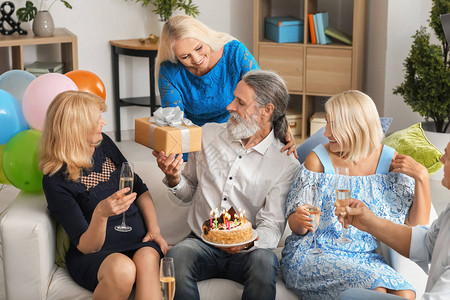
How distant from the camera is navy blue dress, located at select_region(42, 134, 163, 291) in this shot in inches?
101

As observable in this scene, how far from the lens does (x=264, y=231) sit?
266cm

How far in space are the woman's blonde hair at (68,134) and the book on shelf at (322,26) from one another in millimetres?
3259

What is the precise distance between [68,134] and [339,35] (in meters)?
3.45

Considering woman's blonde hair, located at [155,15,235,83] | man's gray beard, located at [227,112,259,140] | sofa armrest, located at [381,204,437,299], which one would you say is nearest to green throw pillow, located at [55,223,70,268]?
man's gray beard, located at [227,112,259,140]

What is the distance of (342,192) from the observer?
7.66ft

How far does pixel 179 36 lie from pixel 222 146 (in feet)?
2.04

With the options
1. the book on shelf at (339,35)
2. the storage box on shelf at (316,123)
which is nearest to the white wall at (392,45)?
the book on shelf at (339,35)

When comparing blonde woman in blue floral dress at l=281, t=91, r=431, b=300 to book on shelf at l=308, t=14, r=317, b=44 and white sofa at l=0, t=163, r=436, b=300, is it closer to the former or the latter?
white sofa at l=0, t=163, r=436, b=300

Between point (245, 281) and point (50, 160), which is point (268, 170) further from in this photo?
point (50, 160)

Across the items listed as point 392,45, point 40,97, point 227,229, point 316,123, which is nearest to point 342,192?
point 227,229

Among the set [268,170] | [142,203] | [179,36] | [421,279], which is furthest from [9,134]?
[421,279]

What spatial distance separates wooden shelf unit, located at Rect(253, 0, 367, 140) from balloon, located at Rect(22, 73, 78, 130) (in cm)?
294

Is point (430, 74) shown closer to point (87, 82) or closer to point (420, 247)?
point (87, 82)

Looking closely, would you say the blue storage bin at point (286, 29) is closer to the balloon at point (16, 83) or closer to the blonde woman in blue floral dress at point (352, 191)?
the balloon at point (16, 83)
